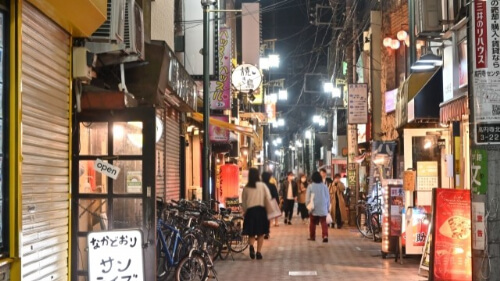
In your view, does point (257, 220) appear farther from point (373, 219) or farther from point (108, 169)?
point (108, 169)

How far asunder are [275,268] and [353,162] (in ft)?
53.8

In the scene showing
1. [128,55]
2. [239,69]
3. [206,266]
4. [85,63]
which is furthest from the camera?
[239,69]

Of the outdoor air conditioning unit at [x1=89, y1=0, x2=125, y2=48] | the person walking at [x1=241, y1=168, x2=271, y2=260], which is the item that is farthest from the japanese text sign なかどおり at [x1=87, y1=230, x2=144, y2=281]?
the person walking at [x1=241, y1=168, x2=271, y2=260]

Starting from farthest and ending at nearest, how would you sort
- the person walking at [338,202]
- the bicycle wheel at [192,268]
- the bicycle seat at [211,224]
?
the person walking at [338,202]
the bicycle seat at [211,224]
the bicycle wheel at [192,268]

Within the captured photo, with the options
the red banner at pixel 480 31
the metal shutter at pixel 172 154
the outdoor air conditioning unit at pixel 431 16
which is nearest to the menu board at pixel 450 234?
the outdoor air conditioning unit at pixel 431 16

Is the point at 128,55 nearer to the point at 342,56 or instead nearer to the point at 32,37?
the point at 32,37

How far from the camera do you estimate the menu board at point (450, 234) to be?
1088cm

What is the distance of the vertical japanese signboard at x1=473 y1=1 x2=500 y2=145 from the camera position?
7.57 meters

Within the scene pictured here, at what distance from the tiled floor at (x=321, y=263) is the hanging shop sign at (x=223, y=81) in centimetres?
461

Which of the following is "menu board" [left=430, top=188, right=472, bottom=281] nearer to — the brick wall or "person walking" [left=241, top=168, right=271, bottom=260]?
"person walking" [left=241, top=168, right=271, bottom=260]

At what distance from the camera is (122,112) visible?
953cm

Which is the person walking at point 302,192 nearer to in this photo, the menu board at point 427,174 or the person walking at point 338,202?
the person walking at point 338,202

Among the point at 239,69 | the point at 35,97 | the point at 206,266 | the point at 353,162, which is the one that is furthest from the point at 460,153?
the point at 353,162

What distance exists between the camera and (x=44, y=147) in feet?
25.8
